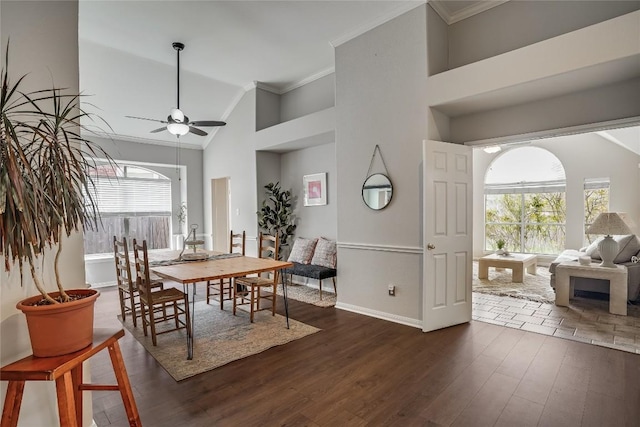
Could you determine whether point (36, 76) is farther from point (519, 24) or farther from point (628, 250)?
point (628, 250)

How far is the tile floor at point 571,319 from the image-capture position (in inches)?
126

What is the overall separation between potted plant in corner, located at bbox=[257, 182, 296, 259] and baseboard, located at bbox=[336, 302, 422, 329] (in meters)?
1.90

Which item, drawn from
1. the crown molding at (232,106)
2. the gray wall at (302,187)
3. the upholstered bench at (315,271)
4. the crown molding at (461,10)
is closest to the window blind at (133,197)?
the crown molding at (232,106)

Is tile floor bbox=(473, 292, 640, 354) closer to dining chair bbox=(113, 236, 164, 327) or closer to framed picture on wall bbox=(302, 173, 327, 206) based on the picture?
framed picture on wall bbox=(302, 173, 327, 206)

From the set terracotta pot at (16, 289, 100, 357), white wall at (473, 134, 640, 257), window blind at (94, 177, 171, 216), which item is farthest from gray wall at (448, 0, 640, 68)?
window blind at (94, 177, 171, 216)

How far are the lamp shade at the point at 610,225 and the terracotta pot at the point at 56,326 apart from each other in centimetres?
516

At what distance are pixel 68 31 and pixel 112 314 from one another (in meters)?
3.63

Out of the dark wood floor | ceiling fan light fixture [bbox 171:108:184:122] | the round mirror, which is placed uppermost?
ceiling fan light fixture [bbox 171:108:184:122]

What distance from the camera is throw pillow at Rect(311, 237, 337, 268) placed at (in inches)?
189

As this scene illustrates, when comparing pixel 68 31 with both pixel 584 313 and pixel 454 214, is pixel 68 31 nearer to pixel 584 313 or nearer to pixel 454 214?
pixel 454 214

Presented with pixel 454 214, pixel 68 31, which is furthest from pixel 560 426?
pixel 68 31

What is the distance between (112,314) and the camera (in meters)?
4.20

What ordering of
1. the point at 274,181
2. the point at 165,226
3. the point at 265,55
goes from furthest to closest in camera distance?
1. the point at 165,226
2. the point at 274,181
3. the point at 265,55

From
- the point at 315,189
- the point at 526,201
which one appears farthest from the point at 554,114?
the point at 526,201
